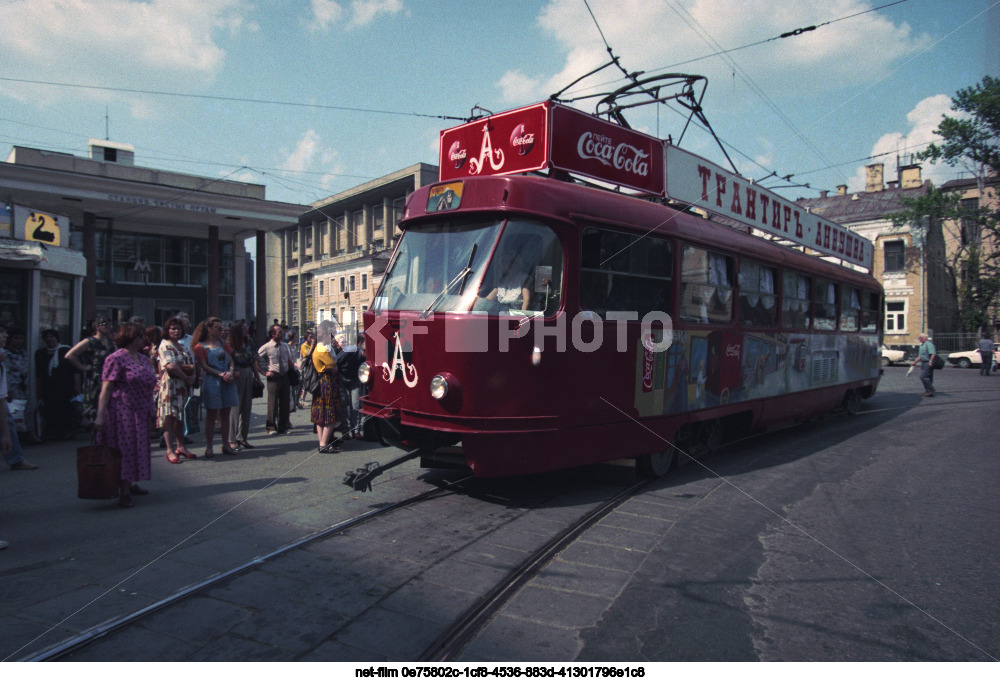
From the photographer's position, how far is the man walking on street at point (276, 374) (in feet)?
33.1

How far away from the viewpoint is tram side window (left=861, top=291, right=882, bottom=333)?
13.0 metres

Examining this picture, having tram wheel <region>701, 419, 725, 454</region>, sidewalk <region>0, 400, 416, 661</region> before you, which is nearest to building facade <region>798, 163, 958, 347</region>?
tram wheel <region>701, 419, 725, 454</region>

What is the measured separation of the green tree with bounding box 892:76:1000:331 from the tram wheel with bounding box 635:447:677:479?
131 ft

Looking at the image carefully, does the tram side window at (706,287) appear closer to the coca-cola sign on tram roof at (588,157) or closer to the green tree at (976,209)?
the coca-cola sign on tram roof at (588,157)

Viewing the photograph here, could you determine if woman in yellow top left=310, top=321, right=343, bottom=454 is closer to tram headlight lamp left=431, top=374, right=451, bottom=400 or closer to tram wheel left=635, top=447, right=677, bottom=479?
tram headlight lamp left=431, top=374, right=451, bottom=400

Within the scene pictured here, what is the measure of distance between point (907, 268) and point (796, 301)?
126 feet

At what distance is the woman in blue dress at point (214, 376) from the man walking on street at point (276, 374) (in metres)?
1.55

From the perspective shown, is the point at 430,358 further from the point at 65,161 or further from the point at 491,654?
the point at 65,161

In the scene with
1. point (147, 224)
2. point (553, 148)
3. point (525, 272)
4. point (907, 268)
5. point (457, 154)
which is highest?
point (907, 268)

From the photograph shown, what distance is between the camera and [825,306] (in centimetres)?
1105

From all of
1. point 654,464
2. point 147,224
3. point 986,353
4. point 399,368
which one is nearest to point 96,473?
→ point 399,368

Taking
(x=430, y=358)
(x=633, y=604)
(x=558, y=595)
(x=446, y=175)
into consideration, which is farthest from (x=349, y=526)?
(x=446, y=175)

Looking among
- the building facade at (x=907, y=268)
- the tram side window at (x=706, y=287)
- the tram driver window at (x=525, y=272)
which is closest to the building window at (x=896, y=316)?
the building facade at (x=907, y=268)

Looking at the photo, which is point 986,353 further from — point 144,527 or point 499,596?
point 144,527
